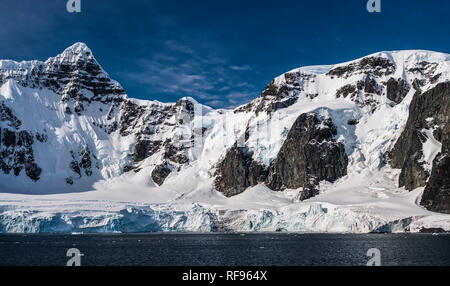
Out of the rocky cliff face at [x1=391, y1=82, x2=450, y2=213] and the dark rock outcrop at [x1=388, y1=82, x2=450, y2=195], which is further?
the dark rock outcrop at [x1=388, y1=82, x2=450, y2=195]

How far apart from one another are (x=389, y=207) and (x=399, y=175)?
43.2m

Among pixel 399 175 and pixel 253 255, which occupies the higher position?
pixel 399 175

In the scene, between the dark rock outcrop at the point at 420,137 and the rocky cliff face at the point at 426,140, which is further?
the dark rock outcrop at the point at 420,137

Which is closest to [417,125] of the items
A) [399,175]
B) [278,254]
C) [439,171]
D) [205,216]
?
[399,175]

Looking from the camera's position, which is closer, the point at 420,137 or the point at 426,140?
the point at 426,140

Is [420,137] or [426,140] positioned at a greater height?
[420,137]
